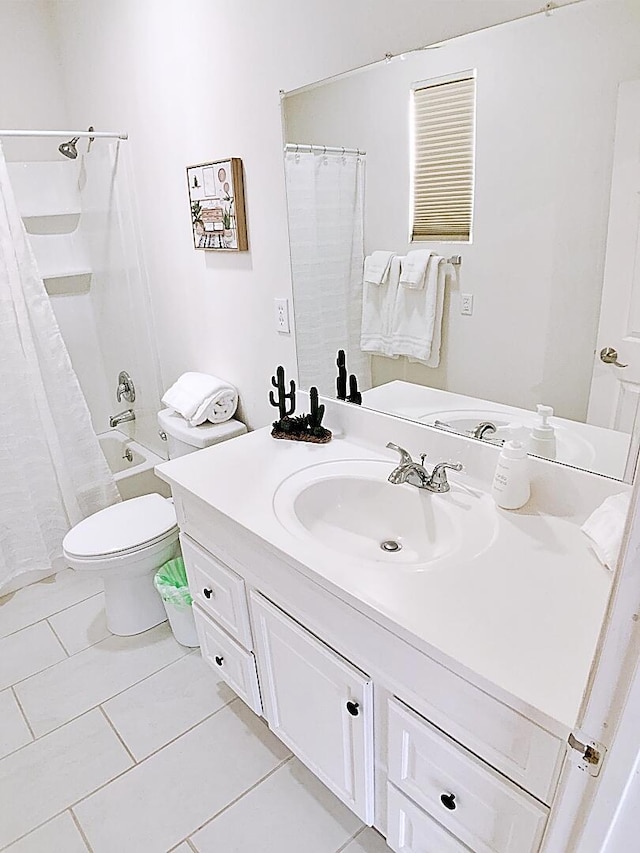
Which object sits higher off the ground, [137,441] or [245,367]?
[245,367]

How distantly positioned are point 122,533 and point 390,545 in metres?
1.08

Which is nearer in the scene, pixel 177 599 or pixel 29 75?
pixel 177 599

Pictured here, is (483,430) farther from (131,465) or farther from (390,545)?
(131,465)

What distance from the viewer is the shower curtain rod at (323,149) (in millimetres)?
1474

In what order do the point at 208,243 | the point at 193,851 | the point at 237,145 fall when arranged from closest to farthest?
the point at 193,851, the point at 237,145, the point at 208,243

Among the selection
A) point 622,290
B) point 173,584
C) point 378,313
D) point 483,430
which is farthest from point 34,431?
point 622,290

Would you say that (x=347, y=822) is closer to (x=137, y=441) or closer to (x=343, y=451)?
(x=343, y=451)

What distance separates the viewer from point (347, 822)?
147 centimetres

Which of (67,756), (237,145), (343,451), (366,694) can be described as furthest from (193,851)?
(237,145)

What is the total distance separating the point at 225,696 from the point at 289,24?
2020mm

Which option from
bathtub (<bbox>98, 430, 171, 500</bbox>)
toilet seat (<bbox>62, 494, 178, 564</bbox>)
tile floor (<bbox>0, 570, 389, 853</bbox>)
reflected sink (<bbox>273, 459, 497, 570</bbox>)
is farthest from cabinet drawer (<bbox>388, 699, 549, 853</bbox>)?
bathtub (<bbox>98, 430, 171, 500</bbox>)

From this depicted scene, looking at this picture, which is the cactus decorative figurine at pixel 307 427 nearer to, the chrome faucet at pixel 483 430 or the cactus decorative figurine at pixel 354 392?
the cactus decorative figurine at pixel 354 392

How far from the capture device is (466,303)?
1.36 meters

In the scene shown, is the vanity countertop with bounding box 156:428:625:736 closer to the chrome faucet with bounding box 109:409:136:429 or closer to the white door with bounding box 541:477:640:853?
the white door with bounding box 541:477:640:853
